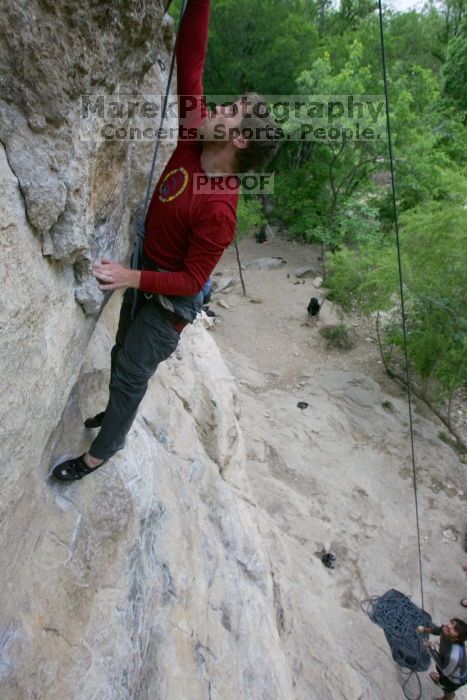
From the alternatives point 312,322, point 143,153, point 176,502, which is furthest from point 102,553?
point 312,322

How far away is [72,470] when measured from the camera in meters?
2.79

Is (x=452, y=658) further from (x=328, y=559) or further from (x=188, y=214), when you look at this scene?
(x=188, y=214)

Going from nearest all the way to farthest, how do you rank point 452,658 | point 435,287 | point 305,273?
point 452,658, point 435,287, point 305,273

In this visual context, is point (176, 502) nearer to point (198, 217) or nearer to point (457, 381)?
point (198, 217)

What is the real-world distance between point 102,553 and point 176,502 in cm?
106

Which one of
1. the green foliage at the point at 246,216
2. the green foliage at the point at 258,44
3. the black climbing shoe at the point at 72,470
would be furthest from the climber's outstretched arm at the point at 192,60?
the green foliage at the point at 258,44

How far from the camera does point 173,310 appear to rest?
2521mm

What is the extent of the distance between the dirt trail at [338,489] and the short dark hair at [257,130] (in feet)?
14.1

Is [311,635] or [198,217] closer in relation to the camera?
[198,217]

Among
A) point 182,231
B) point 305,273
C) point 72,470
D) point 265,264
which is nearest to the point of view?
point 182,231

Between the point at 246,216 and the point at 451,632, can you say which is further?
the point at 246,216

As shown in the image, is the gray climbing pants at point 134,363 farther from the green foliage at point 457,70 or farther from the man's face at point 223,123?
the green foliage at point 457,70

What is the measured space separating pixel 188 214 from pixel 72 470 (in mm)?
1670

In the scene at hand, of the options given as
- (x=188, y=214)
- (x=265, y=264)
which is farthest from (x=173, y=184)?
(x=265, y=264)
